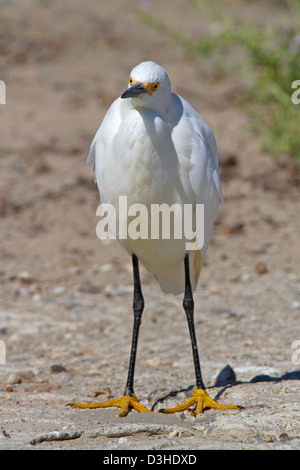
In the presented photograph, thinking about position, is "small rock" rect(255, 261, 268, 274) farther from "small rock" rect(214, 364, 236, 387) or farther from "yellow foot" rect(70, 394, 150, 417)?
"yellow foot" rect(70, 394, 150, 417)

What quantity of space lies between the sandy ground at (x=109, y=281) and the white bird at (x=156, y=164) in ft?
1.48

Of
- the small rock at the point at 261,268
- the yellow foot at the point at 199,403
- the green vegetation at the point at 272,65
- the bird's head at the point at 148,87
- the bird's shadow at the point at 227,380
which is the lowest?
the yellow foot at the point at 199,403

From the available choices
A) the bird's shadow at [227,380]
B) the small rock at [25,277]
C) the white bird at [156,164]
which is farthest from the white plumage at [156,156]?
the small rock at [25,277]

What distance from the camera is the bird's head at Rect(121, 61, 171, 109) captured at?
11.8 feet

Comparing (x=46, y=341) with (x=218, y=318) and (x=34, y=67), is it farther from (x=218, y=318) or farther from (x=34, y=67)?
(x=34, y=67)

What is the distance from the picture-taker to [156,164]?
3799mm

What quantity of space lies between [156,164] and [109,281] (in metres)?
2.97

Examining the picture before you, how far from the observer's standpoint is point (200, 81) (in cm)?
1142

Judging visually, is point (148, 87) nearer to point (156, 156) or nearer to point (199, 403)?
point (156, 156)

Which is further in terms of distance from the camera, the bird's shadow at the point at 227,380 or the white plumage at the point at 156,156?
the bird's shadow at the point at 227,380

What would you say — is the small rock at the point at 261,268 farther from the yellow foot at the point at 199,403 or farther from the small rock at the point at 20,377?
the yellow foot at the point at 199,403

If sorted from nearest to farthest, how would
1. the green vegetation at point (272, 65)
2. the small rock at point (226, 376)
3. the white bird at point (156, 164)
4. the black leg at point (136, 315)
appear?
the white bird at point (156, 164) → the black leg at point (136, 315) → the small rock at point (226, 376) → the green vegetation at point (272, 65)

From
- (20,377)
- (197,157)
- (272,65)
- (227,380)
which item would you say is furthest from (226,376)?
(272,65)

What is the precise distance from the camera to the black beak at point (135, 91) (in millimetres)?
3518
